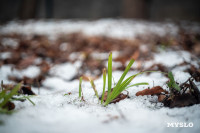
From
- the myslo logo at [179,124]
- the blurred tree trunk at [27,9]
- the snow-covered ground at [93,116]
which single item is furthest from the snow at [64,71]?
the blurred tree trunk at [27,9]

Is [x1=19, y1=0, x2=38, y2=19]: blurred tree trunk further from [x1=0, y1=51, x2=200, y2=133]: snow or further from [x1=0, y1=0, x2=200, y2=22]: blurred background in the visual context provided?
[x1=0, y1=51, x2=200, y2=133]: snow

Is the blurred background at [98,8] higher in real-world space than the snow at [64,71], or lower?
higher

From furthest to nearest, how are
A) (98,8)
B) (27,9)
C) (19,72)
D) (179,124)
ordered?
(98,8)
(27,9)
(19,72)
(179,124)

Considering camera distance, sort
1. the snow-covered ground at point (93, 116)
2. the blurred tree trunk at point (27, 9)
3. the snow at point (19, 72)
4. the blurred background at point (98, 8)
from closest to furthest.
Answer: the snow-covered ground at point (93, 116), the snow at point (19, 72), the blurred tree trunk at point (27, 9), the blurred background at point (98, 8)

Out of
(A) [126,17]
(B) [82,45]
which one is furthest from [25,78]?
(A) [126,17]

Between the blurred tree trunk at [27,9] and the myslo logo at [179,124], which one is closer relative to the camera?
the myslo logo at [179,124]

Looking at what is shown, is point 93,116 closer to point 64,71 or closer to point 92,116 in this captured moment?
point 92,116

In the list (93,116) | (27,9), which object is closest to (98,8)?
(27,9)

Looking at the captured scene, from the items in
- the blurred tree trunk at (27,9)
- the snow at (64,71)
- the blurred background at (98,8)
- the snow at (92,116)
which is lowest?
the snow at (92,116)

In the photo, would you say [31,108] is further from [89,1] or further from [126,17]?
[89,1]

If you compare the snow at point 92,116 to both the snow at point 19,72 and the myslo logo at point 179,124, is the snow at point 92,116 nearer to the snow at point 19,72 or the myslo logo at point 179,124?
the myslo logo at point 179,124

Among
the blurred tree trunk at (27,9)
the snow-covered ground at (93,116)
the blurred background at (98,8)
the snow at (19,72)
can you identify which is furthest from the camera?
the blurred background at (98,8)

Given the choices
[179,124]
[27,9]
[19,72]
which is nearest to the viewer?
[179,124]
